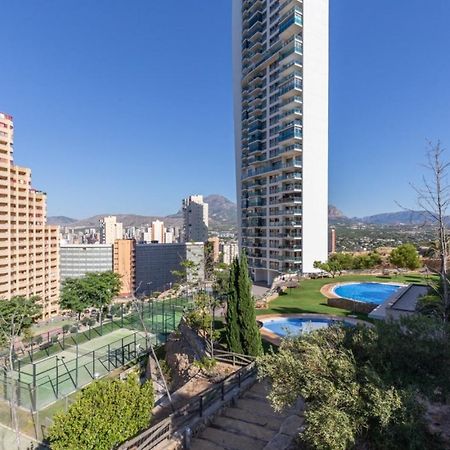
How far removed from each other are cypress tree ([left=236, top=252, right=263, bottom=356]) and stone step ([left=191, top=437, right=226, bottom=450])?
7269 millimetres

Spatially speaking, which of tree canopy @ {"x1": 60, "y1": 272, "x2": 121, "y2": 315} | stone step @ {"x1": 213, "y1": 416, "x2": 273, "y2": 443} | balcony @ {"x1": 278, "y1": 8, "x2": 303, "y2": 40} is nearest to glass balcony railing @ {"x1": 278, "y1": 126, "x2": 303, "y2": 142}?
balcony @ {"x1": 278, "y1": 8, "x2": 303, "y2": 40}

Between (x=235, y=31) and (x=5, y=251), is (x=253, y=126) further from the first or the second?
(x=5, y=251)

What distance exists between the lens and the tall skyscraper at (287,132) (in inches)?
1918

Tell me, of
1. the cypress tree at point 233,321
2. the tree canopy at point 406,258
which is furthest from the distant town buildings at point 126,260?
the cypress tree at point 233,321

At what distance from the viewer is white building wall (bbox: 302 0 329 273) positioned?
1919 inches

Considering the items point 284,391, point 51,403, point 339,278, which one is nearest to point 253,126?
point 339,278

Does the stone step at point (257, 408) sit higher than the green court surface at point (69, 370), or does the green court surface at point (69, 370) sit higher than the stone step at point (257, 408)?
the stone step at point (257, 408)

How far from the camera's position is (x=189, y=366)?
17.4m

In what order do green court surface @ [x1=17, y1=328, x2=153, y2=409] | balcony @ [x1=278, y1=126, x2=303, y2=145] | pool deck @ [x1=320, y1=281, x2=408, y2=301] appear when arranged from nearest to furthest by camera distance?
green court surface @ [x1=17, y1=328, x2=153, y2=409], pool deck @ [x1=320, y1=281, x2=408, y2=301], balcony @ [x1=278, y1=126, x2=303, y2=145]

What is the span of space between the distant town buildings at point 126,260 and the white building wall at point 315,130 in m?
77.3

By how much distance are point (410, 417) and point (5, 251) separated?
70.4 meters

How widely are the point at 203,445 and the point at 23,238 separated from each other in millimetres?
67994

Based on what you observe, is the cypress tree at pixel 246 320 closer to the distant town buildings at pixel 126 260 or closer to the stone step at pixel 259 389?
the stone step at pixel 259 389

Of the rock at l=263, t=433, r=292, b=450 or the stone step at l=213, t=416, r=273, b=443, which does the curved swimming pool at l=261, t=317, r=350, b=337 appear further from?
the rock at l=263, t=433, r=292, b=450
